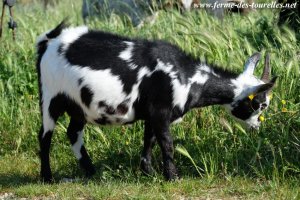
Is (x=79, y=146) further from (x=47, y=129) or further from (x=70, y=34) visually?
(x=70, y=34)

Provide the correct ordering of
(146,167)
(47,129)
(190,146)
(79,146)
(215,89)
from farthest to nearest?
(190,146)
(79,146)
(146,167)
(47,129)
(215,89)

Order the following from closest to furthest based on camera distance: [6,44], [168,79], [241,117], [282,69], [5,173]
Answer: [168,79]
[241,117]
[5,173]
[282,69]
[6,44]

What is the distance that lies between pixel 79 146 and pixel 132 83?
1.10 metres

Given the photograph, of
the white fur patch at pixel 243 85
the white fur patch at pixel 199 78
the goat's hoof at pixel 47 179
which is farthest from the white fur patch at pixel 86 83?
the white fur patch at pixel 243 85

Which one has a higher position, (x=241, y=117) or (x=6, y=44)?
(x=6, y=44)

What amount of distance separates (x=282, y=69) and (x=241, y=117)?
1.31 m

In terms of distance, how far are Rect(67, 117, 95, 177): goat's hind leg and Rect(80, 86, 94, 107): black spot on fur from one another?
64 centimetres

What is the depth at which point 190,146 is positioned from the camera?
759 cm

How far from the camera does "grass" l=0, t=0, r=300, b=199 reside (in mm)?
6551

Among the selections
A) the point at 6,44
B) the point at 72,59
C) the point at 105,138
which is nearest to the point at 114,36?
the point at 72,59

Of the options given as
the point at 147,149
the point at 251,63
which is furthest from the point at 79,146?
the point at 251,63

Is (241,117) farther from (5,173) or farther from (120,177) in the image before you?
(5,173)

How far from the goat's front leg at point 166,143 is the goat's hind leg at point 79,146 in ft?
3.08

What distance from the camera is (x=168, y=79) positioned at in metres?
6.68
